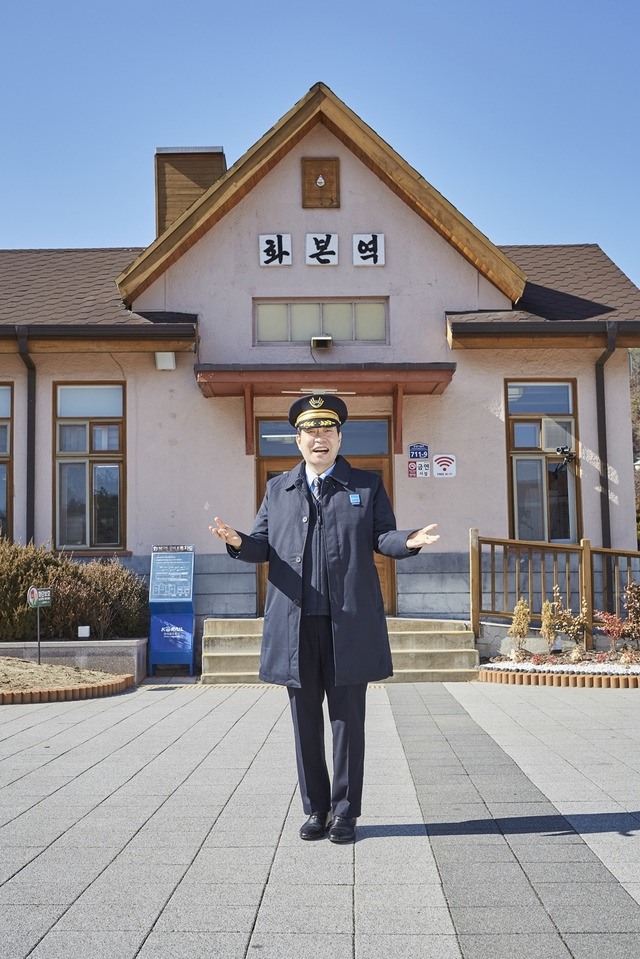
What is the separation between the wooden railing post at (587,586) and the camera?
462 inches

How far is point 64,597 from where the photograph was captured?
1152 centimetres

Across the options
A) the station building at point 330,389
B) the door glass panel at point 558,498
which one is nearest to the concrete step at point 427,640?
the station building at point 330,389

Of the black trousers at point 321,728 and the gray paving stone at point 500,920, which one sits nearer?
the gray paving stone at point 500,920

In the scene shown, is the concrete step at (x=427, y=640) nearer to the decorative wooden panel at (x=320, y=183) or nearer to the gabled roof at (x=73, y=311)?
the gabled roof at (x=73, y=311)

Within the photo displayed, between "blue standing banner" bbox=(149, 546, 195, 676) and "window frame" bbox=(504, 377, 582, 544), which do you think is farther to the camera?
"window frame" bbox=(504, 377, 582, 544)

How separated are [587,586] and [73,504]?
6879 mm

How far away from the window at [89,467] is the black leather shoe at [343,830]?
355 inches

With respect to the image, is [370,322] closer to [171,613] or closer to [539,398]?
[539,398]

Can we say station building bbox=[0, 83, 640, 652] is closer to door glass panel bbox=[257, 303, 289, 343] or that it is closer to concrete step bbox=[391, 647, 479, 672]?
door glass panel bbox=[257, 303, 289, 343]

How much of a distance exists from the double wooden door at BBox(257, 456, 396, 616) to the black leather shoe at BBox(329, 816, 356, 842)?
27.7 feet

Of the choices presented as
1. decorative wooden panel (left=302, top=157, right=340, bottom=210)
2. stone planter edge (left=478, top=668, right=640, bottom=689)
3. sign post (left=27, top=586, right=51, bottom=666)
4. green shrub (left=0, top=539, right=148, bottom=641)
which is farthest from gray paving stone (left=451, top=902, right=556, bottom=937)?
decorative wooden panel (left=302, top=157, right=340, bottom=210)

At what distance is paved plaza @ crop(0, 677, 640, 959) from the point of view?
3479 millimetres

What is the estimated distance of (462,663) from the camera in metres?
11.5

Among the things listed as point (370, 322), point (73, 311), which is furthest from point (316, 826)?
point (73, 311)
